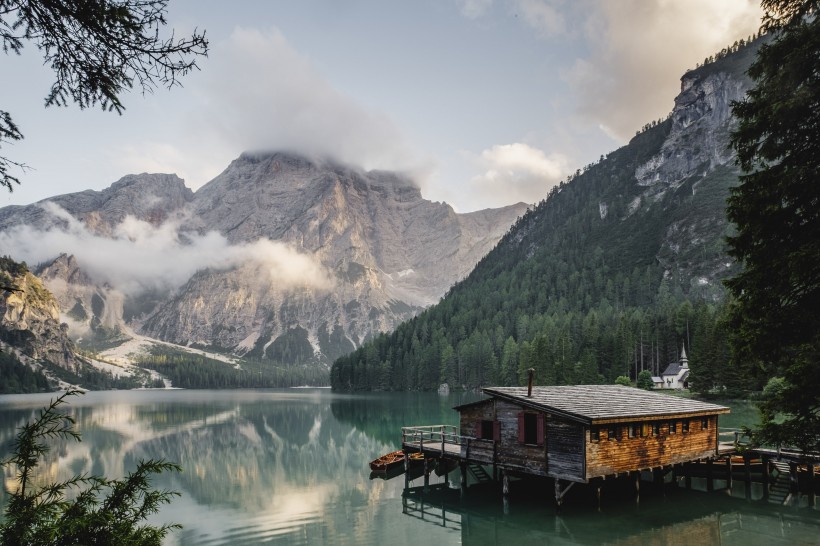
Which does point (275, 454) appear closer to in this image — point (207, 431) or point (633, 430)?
point (207, 431)

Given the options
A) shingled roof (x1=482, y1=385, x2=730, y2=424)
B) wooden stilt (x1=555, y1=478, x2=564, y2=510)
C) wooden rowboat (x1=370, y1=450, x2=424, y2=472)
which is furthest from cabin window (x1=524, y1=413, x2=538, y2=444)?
wooden rowboat (x1=370, y1=450, x2=424, y2=472)

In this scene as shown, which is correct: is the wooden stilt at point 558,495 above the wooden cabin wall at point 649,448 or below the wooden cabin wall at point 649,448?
below

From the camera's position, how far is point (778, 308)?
623 inches

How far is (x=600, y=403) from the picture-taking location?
35969 mm

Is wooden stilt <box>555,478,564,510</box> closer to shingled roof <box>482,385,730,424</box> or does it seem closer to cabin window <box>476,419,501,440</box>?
shingled roof <box>482,385,730,424</box>

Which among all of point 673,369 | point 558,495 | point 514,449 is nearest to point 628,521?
point 558,495

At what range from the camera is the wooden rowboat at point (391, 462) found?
47766mm

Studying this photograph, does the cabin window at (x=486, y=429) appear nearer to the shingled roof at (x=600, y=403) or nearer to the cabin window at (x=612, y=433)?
the shingled roof at (x=600, y=403)

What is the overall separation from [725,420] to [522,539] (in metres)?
52.7

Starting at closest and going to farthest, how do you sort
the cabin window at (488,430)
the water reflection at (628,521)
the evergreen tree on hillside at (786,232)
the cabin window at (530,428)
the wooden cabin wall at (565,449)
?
1. the evergreen tree on hillside at (786,232)
2. the water reflection at (628,521)
3. the wooden cabin wall at (565,449)
4. the cabin window at (530,428)
5. the cabin window at (488,430)

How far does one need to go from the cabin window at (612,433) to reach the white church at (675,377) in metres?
89.0

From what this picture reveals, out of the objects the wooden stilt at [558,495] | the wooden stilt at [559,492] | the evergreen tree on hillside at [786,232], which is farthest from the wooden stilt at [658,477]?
the evergreen tree on hillside at [786,232]

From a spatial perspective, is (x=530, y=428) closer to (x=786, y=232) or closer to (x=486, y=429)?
(x=486, y=429)

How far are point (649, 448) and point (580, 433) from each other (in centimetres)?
664
